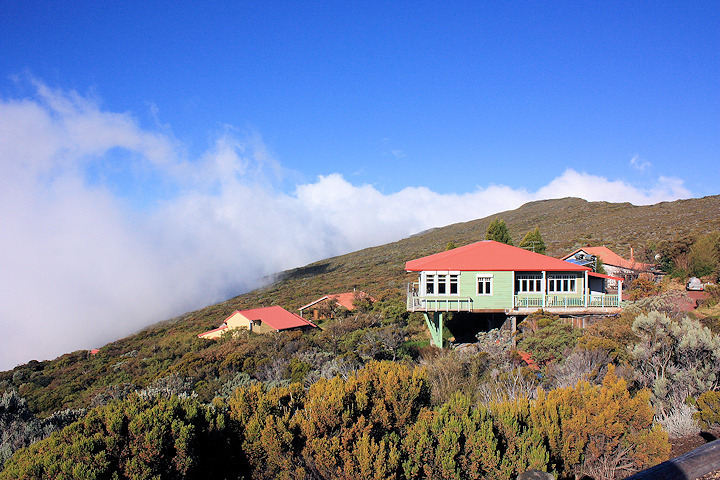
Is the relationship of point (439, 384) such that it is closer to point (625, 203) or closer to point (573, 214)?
point (573, 214)

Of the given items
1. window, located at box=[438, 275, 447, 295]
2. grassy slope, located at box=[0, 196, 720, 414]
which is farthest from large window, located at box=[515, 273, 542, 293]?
grassy slope, located at box=[0, 196, 720, 414]

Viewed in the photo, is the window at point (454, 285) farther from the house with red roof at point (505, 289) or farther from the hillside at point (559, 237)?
the hillside at point (559, 237)

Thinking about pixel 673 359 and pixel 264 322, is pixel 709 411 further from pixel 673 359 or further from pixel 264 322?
pixel 264 322

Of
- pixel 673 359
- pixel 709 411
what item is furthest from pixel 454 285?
pixel 709 411

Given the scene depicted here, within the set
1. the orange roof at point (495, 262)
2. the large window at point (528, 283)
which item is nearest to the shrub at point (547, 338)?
the large window at point (528, 283)

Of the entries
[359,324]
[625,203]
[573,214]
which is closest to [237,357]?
[359,324]

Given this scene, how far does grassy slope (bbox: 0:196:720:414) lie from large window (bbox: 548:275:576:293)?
13039 mm

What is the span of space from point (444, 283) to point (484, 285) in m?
1.60

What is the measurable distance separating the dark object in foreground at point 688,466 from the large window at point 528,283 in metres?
13.5

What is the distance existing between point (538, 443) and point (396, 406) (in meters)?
1.67

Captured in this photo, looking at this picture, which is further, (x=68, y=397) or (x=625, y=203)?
(x=625, y=203)

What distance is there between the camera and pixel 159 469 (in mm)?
3912

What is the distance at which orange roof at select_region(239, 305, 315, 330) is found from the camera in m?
24.9

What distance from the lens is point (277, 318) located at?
84.8 ft
